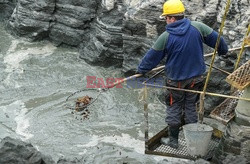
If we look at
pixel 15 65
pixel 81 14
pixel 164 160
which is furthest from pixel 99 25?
pixel 164 160

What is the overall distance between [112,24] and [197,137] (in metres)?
5.20

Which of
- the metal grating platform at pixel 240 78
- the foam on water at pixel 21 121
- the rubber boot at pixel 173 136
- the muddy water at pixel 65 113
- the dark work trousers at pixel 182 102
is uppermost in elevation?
the metal grating platform at pixel 240 78

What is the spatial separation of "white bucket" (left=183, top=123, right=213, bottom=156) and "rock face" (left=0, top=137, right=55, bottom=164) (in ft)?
7.04

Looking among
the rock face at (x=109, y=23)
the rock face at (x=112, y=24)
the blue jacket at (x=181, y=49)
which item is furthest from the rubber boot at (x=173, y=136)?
the rock face at (x=109, y=23)

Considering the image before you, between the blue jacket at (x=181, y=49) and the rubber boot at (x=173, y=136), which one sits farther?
the rubber boot at (x=173, y=136)

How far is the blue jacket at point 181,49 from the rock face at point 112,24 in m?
2.11

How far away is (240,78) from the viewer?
15.5 ft

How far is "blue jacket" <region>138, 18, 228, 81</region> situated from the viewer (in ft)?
16.6

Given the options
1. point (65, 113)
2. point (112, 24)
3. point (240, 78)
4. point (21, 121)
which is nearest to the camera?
point (240, 78)

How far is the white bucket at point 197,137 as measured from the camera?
16.5 feet

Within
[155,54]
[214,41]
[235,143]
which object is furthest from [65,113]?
[235,143]

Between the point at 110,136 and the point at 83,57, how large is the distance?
11.8 feet

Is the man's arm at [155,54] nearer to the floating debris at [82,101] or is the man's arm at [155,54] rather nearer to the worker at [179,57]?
the worker at [179,57]

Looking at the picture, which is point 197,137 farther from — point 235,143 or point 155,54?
point 155,54
